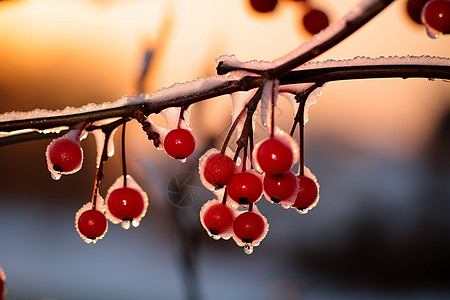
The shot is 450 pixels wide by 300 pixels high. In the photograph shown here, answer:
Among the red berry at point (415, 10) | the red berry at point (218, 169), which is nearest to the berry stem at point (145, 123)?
the red berry at point (218, 169)

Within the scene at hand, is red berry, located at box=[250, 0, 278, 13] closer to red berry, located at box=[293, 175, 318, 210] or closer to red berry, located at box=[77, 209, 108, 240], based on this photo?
red berry, located at box=[293, 175, 318, 210]

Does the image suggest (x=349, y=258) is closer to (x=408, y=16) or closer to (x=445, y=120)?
(x=445, y=120)

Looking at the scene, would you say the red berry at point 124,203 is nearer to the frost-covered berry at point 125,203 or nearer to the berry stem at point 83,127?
the frost-covered berry at point 125,203

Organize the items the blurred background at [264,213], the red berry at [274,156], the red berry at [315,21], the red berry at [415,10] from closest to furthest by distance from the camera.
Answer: the red berry at [274,156]
the red berry at [415,10]
the red berry at [315,21]
the blurred background at [264,213]

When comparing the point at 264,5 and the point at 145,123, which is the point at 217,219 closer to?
the point at 145,123

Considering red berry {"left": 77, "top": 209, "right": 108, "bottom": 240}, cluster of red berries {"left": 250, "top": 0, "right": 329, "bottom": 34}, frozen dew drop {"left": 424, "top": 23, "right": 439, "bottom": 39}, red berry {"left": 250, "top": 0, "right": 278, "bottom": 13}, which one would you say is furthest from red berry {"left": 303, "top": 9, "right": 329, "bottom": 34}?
red berry {"left": 77, "top": 209, "right": 108, "bottom": 240}
